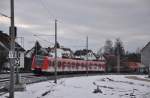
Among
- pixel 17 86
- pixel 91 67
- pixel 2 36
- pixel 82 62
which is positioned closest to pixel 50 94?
pixel 17 86

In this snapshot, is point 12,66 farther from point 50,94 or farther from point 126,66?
point 126,66

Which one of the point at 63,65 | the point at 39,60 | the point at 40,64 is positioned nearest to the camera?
the point at 40,64

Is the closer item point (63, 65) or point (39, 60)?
point (39, 60)

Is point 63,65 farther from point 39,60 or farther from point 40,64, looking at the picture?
point 40,64

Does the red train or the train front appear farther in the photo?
the red train

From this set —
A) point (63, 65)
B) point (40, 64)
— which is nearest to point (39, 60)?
point (40, 64)

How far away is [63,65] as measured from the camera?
210ft

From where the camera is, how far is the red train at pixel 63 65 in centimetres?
5661

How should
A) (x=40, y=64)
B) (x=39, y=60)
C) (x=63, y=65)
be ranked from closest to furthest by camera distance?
(x=40, y=64) → (x=39, y=60) → (x=63, y=65)

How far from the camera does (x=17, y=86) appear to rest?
31641 mm

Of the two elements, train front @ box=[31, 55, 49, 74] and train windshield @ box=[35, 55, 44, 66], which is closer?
train front @ box=[31, 55, 49, 74]

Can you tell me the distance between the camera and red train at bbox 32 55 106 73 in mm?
56612

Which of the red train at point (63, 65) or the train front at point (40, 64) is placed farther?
the red train at point (63, 65)

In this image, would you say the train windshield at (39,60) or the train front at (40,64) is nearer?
the train front at (40,64)
